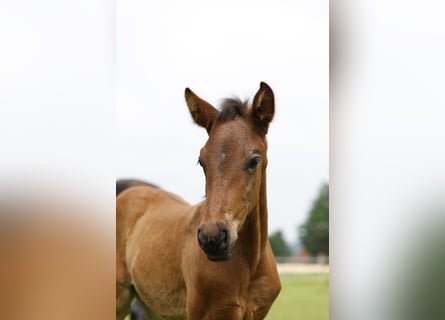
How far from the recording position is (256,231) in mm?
2207

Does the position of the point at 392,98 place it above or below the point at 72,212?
above

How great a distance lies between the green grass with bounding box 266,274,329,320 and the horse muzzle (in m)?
0.42

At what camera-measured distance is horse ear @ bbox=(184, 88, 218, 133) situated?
7.28 ft

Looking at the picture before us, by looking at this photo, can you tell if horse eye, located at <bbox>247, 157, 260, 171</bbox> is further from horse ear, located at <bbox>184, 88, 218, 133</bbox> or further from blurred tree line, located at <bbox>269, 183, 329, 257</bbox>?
blurred tree line, located at <bbox>269, 183, 329, 257</bbox>

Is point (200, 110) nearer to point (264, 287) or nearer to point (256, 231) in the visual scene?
point (256, 231)

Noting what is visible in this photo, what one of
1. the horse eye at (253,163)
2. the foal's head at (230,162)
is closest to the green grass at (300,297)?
the foal's head at (230,162)

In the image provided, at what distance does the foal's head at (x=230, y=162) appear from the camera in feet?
6.60

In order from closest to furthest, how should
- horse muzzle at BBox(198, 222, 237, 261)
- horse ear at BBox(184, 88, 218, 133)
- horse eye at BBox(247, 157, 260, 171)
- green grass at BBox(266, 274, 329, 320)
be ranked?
1. horse muzzle at BBox(198, 222, 237, 261)
2. horse eye at BBox(247, 157, 260, 171)
3. horse ear at BBox(184, 88, 218, 133)
4. green grass at BBox(266, 274, 329, 320)

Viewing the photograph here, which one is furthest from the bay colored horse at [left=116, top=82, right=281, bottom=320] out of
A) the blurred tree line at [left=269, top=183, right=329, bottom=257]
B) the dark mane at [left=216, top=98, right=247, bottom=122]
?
the blurred tree line at [left=269, top=183, right=329, bottom=257]

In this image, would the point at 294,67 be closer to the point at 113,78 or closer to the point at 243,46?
the point at 243,46

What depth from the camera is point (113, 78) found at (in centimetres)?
227

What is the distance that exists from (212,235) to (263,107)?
1.70ft

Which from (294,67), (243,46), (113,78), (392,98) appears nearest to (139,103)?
(113,78)

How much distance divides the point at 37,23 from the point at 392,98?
138cm
